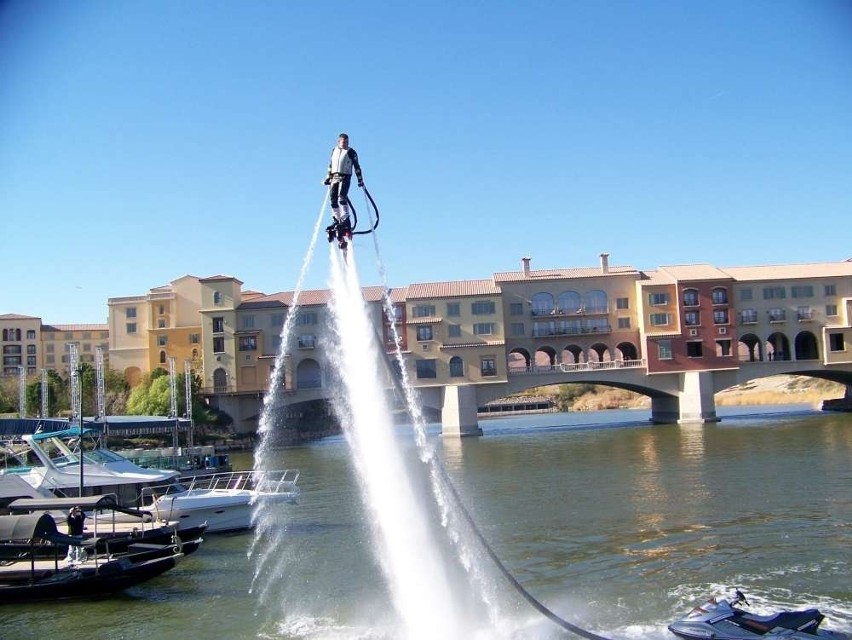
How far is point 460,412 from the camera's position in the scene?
265 ft

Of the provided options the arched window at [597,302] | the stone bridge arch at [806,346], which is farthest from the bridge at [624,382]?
the arched window at [597,302]

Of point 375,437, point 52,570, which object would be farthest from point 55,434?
point 375,437

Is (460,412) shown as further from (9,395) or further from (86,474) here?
(9,395)

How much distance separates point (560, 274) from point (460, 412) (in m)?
19.8

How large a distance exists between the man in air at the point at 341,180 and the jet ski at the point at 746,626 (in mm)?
10728

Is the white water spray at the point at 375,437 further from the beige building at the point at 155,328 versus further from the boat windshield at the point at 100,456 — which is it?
the beige building at the point at 155,328

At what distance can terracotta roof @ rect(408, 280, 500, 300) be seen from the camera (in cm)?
8475

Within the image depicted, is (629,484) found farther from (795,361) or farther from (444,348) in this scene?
(795,361)

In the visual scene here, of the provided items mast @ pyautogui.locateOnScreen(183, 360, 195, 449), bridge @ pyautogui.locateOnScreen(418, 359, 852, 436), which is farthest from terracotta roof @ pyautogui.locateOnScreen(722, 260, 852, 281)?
mast @ pyautogui.locateOnScreen(183, 360, 195, 449)

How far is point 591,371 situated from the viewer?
80625mm

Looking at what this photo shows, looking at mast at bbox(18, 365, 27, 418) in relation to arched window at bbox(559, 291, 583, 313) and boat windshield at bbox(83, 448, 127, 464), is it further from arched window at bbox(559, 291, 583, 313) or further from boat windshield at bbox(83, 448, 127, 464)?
arched window at bbox(559, 291, 583, 313)

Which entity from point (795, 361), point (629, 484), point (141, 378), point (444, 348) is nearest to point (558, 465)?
point (629, 484)

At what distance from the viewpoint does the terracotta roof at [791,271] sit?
282 ft

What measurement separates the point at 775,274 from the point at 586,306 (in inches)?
826
